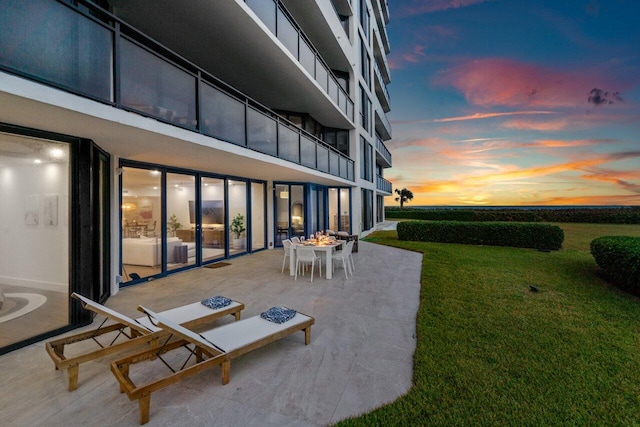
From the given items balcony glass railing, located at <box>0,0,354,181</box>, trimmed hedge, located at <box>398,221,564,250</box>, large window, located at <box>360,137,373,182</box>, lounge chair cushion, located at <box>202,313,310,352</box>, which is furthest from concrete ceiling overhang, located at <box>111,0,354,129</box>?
trimmed hedge, located at <box>398,221,564,250</box>

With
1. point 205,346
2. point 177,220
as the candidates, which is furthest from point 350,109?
point 205,346

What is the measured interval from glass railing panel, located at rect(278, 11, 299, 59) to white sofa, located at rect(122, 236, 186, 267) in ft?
21.7

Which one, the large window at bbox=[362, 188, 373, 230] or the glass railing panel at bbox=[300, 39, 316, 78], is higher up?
the glass railing panel at bbox=[300, 39, 316, 78]

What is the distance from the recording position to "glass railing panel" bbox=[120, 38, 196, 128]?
150 inches

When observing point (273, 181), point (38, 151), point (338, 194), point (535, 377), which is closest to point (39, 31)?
point (38, 151)

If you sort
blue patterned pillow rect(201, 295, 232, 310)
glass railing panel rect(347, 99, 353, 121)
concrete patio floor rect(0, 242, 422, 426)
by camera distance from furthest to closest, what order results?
glass railing panel rect(347, 99, 353, 121)
blue patterned pillow rect(201, 295, 232, 310)
concrete patio floor rect(0, 242, 422, 426)

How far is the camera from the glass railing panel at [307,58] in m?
8.88

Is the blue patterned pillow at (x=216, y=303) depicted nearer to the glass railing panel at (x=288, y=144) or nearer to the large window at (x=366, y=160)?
the glass railing panel at (x=288, y=144)

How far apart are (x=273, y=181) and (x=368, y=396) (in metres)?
10.4

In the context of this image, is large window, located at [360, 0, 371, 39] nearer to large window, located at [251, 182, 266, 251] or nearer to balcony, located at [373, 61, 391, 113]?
balcony, located at [373, 61, 391, 113]

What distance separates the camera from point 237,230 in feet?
35.3

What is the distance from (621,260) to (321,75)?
1049 cm

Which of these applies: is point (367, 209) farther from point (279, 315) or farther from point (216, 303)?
point (279, 315)

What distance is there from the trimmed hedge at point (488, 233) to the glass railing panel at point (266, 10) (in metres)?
11.8
